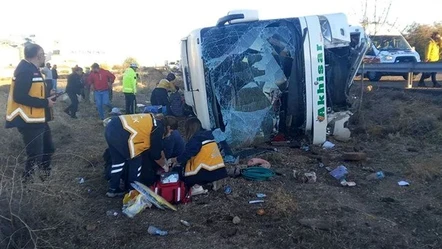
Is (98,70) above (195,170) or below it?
above

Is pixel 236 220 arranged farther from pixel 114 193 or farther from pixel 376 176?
pixel 376 176

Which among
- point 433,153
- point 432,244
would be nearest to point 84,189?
point 432,244

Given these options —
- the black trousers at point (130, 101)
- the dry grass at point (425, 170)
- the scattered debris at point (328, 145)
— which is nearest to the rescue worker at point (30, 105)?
the scattered debris at point (328, 145)

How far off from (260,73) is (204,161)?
92.1 inches

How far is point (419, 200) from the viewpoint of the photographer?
4.70m

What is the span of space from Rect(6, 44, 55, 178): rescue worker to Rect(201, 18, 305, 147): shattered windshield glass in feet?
8.39

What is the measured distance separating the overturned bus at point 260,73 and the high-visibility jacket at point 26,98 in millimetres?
2500

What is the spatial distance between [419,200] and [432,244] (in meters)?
1.13

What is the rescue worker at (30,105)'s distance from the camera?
15.9 feet

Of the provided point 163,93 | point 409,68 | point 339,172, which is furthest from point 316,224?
point 409,68

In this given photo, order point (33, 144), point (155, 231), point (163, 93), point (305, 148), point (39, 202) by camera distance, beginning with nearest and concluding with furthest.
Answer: point (39, 202) → point (155, 231) → point (33, 144) → point (305, 148) → point (163, 93)

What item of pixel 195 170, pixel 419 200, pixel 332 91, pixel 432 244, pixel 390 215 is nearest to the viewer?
pixel 432 244

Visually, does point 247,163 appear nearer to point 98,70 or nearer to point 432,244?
point 432,244

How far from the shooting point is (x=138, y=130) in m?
4.91
